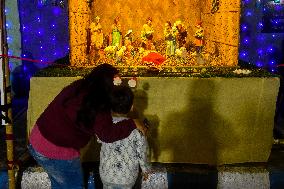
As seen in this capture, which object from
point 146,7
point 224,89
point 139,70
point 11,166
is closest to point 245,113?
point 224,89

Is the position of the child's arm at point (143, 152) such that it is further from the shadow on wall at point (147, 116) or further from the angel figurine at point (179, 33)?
the angel figurine at point (179, 33)

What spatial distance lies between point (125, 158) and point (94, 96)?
2.32 ft

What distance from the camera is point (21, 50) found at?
9.30m

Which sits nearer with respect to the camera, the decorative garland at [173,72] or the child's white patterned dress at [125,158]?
the child's white patterned dress at [125,158]

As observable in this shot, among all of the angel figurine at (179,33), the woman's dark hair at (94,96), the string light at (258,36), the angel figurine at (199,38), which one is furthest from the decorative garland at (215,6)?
the woman's dark hair at (94,96)

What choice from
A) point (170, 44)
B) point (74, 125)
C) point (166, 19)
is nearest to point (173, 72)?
point (170, 44)

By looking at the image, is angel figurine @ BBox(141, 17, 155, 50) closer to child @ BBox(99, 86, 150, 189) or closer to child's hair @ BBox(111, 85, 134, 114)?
child @ BBox(99, 86, 150, 189)

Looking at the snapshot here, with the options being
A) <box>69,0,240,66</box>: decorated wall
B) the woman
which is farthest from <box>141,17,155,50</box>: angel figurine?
the woman

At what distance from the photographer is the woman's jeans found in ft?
11.9

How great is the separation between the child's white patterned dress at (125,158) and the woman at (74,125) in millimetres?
145

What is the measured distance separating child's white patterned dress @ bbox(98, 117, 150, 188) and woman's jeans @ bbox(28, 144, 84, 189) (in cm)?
31

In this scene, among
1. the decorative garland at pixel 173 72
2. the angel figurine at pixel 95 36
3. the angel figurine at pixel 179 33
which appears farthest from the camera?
the angel figurine at pixel 179 33

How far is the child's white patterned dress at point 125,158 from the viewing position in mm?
3572

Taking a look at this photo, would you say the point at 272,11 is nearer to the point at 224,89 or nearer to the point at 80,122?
the point at 224,89
